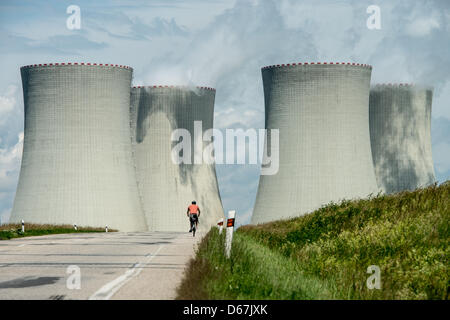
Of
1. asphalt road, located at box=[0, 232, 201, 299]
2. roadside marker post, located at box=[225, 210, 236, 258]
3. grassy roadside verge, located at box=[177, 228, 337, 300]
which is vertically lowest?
asphalt road, located at box=[0, 232, 201, 299]

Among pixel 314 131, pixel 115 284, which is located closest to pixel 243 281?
pixel 115 284

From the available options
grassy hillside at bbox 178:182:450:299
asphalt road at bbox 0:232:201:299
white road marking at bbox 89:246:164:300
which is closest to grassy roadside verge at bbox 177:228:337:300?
grassy hillside at bbox 178:182:450:299

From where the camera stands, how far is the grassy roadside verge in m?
7.80

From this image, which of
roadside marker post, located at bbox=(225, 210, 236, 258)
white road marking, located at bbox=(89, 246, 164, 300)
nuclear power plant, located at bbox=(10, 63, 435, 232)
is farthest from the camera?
nuclear power plant, located at bbox=(10, 63, 435, 232)

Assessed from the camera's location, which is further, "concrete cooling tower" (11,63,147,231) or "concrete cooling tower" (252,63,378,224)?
"concrete cooling tower" (11,63,147,231)

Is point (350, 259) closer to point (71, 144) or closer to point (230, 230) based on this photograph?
point (230, 230)

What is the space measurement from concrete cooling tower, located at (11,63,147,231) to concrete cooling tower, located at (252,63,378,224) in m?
8.26

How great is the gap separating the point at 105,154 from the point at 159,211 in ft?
25.1

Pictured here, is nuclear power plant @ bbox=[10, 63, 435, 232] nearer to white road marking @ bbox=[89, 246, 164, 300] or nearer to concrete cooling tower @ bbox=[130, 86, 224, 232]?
concrete cooling tower @ bbox=[130, 86, 224, 232]

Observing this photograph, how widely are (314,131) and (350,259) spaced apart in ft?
91.1

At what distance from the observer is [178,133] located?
47.8m
